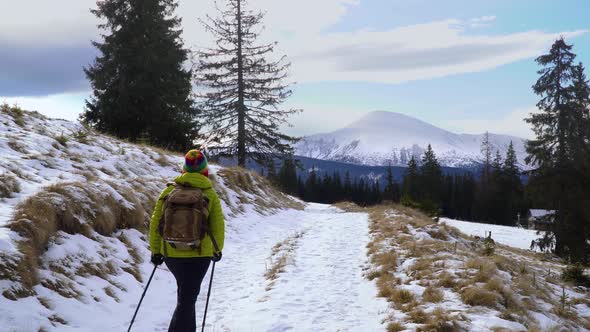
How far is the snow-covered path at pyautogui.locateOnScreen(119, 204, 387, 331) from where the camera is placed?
5.88 meters

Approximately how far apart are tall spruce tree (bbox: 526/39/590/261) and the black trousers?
76.1 feet

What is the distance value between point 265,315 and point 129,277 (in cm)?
267

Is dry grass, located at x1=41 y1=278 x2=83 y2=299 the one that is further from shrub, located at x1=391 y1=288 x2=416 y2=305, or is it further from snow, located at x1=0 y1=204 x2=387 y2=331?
shrub, located at x1=391 y1=288 x2=416 y2=305

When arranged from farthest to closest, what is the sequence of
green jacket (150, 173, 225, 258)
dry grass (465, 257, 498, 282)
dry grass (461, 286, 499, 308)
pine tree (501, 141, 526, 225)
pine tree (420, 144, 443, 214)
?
pine tree (420, 144, 443, 214) < pine tree (501, 141, 526, 225) < dry grass (465, 257, 498, 282) < dry grass (461, 286, 499, 308) < green jacket (150, 173, 225, 258)

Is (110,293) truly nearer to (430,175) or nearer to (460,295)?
(460,295)

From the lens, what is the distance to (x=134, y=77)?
21359 mm

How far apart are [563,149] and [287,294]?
23.0 m

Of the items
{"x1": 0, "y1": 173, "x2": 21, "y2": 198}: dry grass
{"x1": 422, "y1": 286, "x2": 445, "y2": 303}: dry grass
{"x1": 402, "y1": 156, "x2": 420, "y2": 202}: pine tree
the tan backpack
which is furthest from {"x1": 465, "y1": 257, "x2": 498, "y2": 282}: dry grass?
{"x1": 402, "y1": 156, "x2": 420, "y2": 202}: pine tree

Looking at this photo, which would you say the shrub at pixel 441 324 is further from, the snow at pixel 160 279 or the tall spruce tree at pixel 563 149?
the tall spruce tree at pixel 563 149

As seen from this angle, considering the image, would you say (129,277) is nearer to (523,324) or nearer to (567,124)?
(523,324)

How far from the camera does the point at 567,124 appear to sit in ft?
75.7

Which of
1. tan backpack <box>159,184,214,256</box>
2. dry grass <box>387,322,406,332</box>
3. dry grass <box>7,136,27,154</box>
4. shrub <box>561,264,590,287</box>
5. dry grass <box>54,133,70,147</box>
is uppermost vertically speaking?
dry grass <box>54,133,70,147</box>

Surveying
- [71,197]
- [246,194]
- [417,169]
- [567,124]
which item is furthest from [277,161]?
[417,169]

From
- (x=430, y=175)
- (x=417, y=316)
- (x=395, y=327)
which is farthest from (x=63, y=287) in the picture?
(x=430, y=175)
